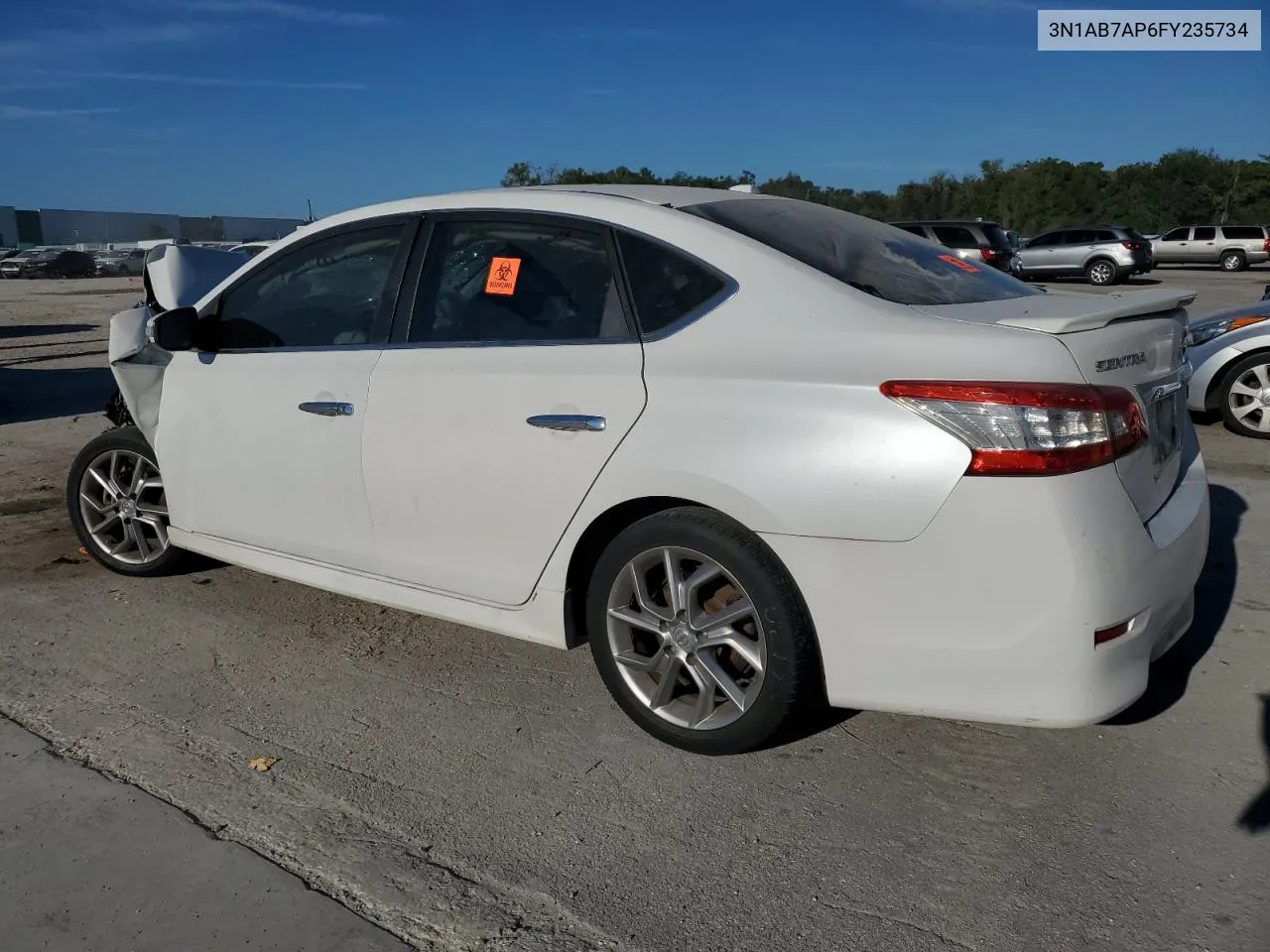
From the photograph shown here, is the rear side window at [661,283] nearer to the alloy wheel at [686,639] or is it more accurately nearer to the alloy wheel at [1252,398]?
the alloy wheel at [686,639]

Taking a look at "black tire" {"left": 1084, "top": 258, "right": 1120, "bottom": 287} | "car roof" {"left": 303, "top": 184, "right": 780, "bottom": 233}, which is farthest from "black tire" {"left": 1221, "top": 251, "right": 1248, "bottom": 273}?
"car roof" {"left": 303, "top": 184, "right": 780, "bottom": 233}

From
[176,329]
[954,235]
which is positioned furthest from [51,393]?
[954,235]

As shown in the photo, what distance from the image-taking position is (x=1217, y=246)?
38.5m

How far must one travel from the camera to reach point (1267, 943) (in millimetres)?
2482

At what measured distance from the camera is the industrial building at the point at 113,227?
6931 cm

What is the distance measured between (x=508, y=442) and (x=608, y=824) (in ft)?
3.92

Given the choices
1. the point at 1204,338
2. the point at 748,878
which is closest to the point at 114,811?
the point at 748,878

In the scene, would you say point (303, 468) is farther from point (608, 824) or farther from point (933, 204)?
point (933, 204)

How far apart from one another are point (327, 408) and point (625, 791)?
1.75 meters

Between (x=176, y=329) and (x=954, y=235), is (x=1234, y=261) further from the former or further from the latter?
(x=176, y=329)

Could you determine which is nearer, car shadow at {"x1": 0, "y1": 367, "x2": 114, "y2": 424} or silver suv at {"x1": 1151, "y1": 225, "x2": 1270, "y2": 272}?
car shadow at {"x1": 0, "y1": 367, "x2": 114, "y2": 424}

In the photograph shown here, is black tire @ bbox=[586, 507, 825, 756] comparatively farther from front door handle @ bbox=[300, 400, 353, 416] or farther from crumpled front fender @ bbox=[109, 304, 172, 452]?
crumpled front fender @ bbox=[109, 304, 172, 452]

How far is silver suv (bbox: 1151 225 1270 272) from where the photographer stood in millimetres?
37625

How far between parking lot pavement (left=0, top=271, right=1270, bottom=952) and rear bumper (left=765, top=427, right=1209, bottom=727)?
114mm
